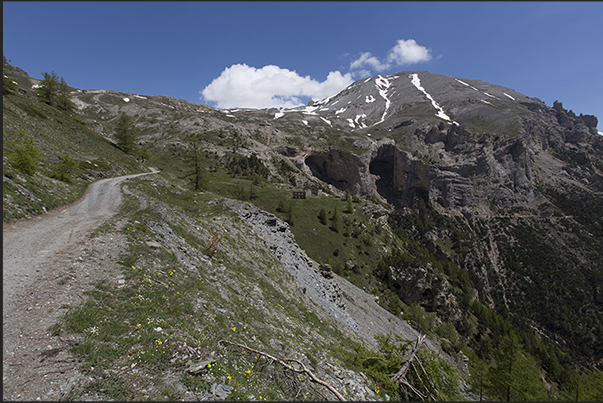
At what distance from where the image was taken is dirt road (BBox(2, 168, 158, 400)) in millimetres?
4707

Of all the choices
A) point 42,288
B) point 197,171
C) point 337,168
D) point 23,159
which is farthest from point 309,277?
point 337,168

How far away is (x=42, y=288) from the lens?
7.13 meters

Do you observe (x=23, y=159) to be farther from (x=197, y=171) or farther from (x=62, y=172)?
(x=197, y=171)

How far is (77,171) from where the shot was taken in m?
24.9

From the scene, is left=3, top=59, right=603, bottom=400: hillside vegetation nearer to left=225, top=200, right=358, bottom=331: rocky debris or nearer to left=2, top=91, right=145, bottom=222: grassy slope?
left=2, top=91, right=145, bottom=222: grassy slope

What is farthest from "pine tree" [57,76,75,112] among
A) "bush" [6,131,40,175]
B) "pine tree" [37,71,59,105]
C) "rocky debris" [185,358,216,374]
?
"rocky debris" [185,358,216,374]

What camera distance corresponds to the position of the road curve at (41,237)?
7.55 m

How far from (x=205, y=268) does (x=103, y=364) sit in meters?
7.95

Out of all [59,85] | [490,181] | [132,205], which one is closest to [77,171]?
[132,205]

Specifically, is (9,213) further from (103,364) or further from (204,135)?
(204,135)

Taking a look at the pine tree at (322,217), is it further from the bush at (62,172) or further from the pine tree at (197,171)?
the bush at (62,172)

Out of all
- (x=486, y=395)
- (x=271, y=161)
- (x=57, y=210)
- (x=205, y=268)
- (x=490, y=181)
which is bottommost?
(x=486, y=395)

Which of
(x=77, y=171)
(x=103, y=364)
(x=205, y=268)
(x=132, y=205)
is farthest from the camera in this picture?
(x=77, y=171)

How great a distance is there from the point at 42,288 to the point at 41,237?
497 centimetres
